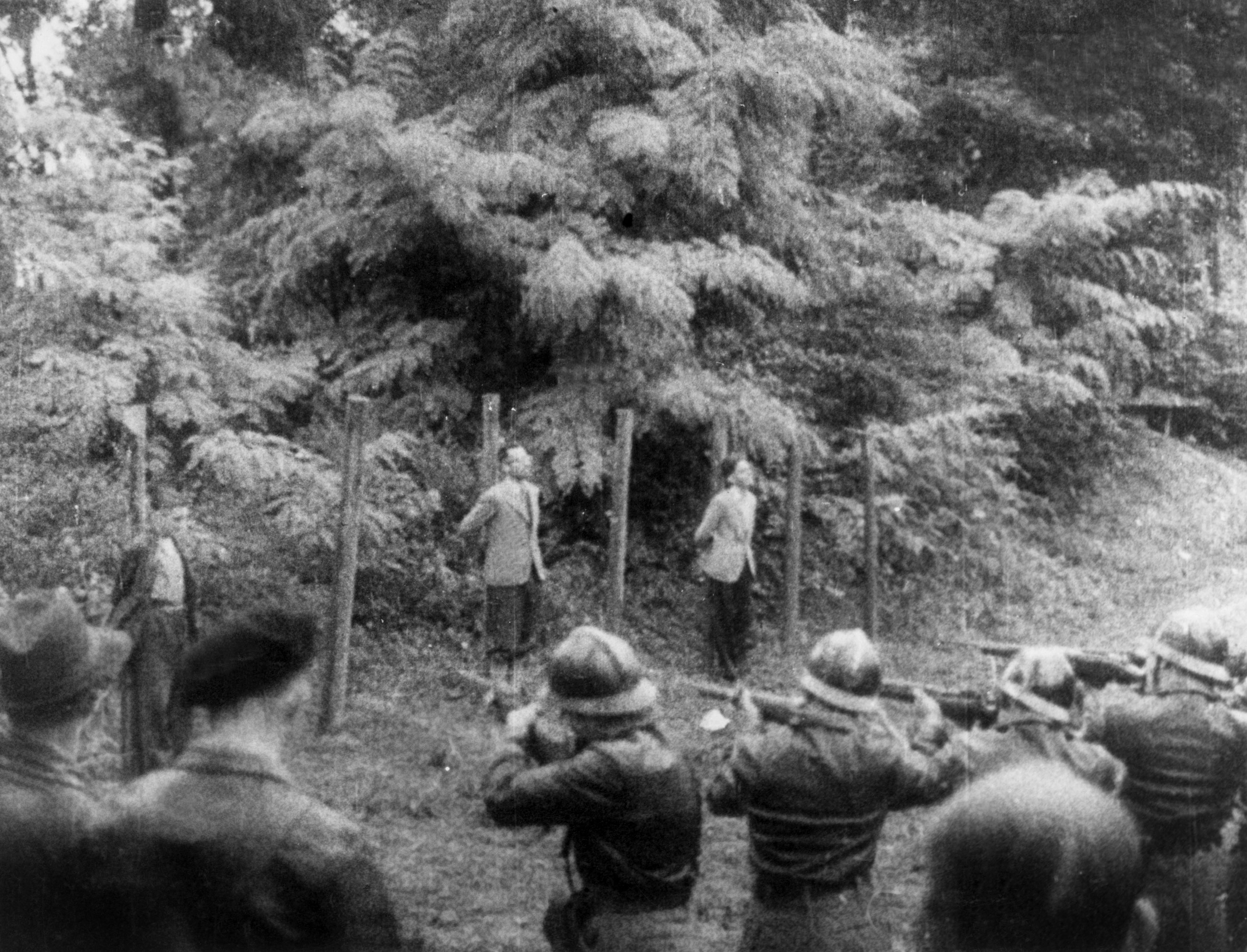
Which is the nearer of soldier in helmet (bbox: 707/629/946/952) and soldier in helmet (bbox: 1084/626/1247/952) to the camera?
soldier in helmet (bbox: 707/629/946/952)

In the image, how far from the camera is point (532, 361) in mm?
10102

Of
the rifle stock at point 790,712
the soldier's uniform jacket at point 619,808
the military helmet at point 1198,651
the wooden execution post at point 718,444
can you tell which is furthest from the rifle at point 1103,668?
the wooden execution post at point 718,444

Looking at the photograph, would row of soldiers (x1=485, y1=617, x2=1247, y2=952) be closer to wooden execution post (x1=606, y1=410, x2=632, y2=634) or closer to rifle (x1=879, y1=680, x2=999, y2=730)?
rifle (x1=879, y1=680, x2=999, y2=730)

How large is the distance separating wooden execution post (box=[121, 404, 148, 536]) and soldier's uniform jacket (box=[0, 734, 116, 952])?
2.05 metres

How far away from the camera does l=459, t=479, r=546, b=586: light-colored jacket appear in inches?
312

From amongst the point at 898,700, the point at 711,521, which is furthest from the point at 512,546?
the point at 898,700

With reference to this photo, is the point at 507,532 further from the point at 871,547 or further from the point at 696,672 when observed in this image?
the point at 871,547

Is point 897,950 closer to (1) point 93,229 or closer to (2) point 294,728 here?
(2) point 294,728

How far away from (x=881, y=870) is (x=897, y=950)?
683 mm

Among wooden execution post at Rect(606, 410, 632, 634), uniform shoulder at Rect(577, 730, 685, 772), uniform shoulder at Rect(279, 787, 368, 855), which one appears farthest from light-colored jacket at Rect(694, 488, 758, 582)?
uniform shoulder at Rect(279, 787, 368, 855)

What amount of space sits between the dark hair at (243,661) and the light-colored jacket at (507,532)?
4952mm

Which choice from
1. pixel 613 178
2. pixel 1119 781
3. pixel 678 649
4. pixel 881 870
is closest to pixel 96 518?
pixel 881 870

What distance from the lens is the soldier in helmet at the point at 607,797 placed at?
3.28 m

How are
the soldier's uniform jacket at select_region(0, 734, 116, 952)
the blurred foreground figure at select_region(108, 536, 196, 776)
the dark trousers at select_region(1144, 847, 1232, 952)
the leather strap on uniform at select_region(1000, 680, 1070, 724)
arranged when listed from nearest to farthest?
1. the soldier's uniform jacket at select_region(0, 734, 116, 952)
2. the blurred foreground figure at select_region(108, 536, 196, 776)
3. the leather strap on uniform at select_region(1000, 680, 1070, 724)
4. the dark trousers at select_region(1144, 847, 1232, 952)
